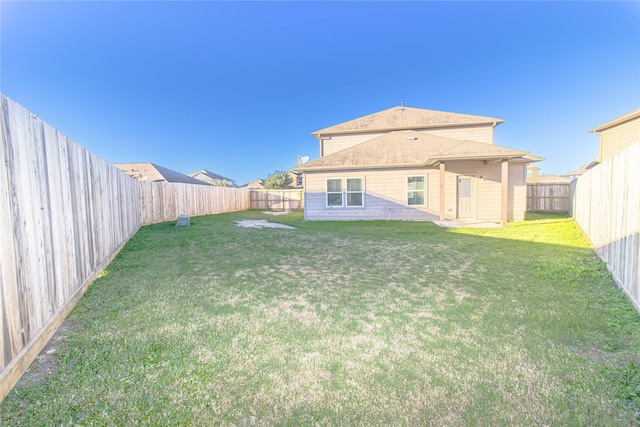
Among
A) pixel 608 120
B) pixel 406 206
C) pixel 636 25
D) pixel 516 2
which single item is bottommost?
pixel 406 206

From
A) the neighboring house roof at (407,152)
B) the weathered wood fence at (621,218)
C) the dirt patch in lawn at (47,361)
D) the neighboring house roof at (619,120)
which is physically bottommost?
the dirt patch in lawn at (47,361)

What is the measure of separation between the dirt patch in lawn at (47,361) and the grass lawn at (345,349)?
2cm

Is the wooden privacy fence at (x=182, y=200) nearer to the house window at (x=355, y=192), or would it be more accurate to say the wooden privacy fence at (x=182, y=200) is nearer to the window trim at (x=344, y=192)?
the window trim at (x=344, y=192)

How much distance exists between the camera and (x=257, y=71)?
2047cm

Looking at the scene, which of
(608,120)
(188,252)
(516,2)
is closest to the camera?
(188,252)

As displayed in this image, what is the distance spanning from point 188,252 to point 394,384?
552 centimetres

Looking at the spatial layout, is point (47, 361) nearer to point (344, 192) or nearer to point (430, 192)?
point (344, 192)

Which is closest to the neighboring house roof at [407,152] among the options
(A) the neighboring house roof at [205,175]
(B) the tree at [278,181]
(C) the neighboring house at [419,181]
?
(C) the neighboring house at [419,181]

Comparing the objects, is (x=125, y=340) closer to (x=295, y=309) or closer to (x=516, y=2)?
(x=295, y=309)

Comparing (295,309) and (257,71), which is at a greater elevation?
(257,71)

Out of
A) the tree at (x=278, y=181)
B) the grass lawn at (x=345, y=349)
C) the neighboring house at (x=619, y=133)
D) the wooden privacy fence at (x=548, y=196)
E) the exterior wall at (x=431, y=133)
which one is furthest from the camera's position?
the tree at (x=278, y=181)

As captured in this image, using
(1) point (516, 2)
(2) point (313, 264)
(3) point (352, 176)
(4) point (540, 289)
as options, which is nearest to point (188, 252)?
(2) point (313, 264)

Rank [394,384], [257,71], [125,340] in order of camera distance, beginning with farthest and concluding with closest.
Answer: [257,71]
[125,340]
[394,384]

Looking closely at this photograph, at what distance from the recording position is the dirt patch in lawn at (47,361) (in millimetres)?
1972
